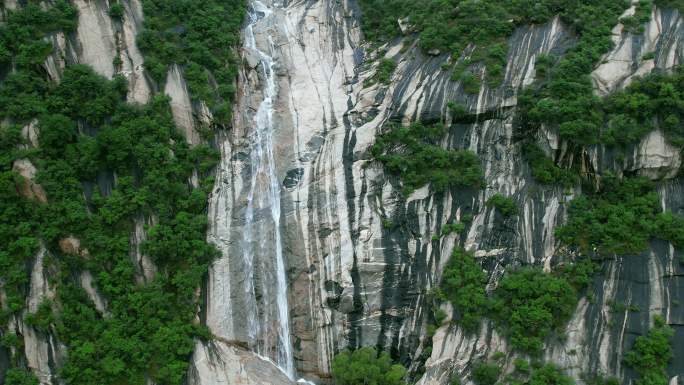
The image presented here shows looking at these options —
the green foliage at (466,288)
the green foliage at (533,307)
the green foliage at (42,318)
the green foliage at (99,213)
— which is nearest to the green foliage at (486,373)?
the green foliage at (533,307)

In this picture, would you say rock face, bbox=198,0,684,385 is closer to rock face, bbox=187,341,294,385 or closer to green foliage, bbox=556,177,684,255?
green foliage, bbox=556,177,684,255

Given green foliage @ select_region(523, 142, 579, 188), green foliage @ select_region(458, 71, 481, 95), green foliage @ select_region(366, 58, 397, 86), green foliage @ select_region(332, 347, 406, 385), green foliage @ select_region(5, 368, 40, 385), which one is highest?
green foliage @ select_region(366, 58, 397, 86)

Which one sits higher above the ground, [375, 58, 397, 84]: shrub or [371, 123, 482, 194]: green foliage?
[375, 58, 397, 84]: shrub

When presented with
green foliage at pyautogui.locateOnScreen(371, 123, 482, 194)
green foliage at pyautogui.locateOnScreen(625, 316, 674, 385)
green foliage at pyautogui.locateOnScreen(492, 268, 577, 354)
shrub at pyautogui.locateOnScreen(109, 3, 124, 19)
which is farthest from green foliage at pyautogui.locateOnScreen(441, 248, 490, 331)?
shrub at pyautogui.locateOnScreen(109, 3, 124, 19)

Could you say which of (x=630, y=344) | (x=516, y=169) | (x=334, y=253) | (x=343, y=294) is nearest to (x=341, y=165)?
(x=334, y=253)

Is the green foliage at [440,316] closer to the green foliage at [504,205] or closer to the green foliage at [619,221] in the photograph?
the green foliage at [504,205]

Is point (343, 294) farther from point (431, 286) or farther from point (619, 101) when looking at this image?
point (619, 101)
